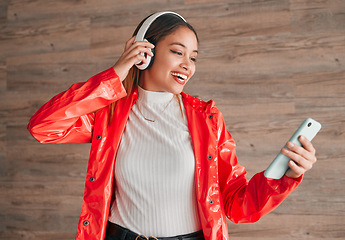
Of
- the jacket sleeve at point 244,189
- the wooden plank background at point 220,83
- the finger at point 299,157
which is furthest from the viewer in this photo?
the wooden plank background at point 220,83

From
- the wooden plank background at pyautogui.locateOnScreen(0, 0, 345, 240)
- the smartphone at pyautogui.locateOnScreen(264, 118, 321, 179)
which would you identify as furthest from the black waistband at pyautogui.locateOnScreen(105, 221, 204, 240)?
the wooden plank background at pyautogui.locateOnScreen(0, 0, 345, 240)

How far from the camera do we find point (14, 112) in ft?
8.42

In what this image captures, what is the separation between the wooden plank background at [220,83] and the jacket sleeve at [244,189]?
0.95 metres

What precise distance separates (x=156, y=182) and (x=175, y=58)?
0.40 m

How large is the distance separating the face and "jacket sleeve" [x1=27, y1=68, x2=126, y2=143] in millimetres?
152

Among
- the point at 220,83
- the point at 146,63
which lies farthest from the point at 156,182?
the point at 220,83


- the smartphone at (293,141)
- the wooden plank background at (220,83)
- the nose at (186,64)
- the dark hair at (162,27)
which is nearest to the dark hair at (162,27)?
the dark hair at (162,27)

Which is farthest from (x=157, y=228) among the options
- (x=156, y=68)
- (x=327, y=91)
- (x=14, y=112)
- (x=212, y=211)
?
(x=14, y=112)

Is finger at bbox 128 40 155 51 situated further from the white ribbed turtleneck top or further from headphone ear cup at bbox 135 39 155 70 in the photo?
the white ribbed turtleneck top

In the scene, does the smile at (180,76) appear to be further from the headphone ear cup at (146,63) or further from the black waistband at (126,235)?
the black waistband at (126,235)

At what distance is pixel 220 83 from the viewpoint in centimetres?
224

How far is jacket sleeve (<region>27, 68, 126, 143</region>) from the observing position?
115 centimetres

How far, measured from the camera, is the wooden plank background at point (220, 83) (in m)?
2.10

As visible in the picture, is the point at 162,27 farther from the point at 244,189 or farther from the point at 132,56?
the point at 244,189
